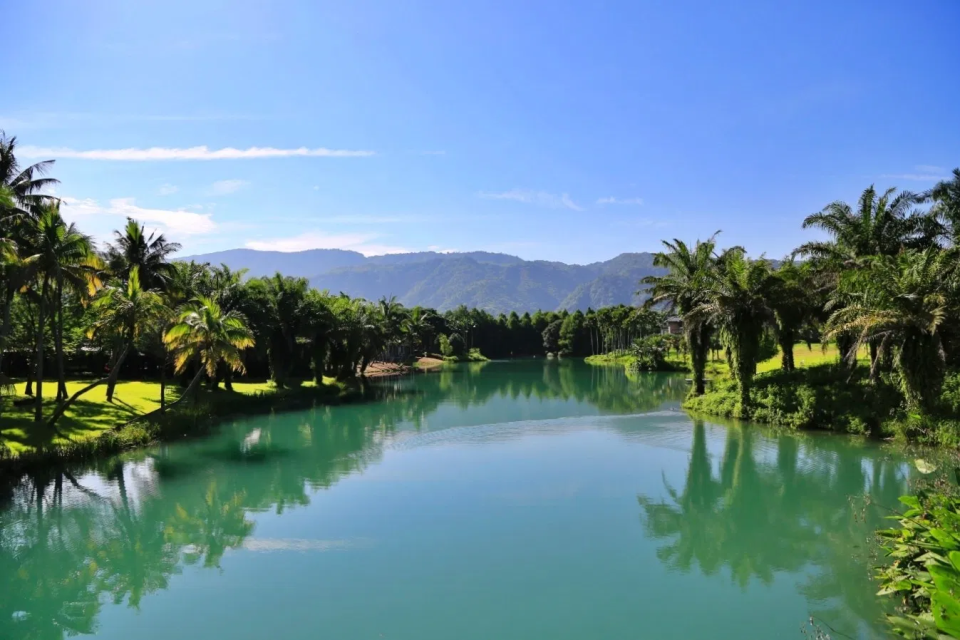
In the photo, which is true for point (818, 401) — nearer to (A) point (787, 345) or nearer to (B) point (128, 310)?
(A) point (787, 345)

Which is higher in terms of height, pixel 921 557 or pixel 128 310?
pixel 128 310

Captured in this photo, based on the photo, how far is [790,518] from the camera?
14.9m

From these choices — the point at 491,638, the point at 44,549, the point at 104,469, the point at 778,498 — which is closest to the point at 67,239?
the point at 104,469

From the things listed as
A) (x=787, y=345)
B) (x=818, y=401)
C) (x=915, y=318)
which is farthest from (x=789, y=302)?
(x=915, y=318)

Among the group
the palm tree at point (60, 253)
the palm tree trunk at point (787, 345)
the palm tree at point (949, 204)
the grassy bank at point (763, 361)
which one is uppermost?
the palm tree at point (949, 204)

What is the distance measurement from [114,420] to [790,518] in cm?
2627

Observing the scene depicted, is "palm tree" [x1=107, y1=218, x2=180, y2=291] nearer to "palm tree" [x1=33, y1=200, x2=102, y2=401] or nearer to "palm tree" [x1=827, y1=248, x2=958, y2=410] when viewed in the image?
"palm tree" [x1=33, y1=200, x2=102, y2=401]

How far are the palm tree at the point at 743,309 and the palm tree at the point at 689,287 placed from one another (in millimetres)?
3658

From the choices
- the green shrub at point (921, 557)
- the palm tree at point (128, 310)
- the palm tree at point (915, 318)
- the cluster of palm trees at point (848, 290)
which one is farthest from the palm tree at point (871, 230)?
the palm tree at point (128, 310)

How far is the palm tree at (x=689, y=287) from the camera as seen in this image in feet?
Result: 109

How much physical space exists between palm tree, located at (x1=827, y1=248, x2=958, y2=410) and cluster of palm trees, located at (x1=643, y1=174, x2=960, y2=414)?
3cm

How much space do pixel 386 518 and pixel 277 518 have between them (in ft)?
9.81

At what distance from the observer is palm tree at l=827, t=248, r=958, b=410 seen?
62.5 ft

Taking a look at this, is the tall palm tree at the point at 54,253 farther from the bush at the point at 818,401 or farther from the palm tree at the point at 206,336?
the bush at the point at 818,401
